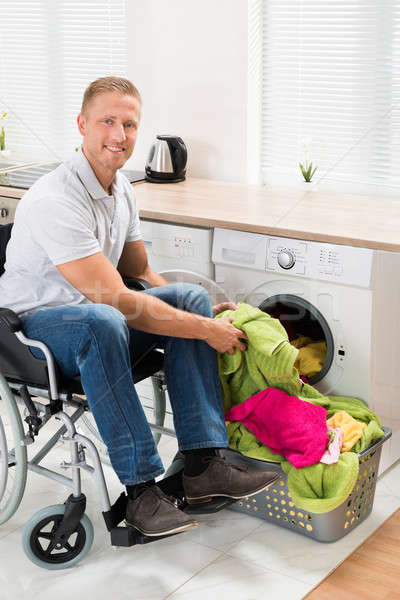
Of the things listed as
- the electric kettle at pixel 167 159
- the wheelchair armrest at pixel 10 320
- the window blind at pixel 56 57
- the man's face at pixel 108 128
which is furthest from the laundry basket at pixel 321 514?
the window blind at pixel 56 57

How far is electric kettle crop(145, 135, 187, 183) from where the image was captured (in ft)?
8.87

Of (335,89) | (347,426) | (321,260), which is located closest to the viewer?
(347,426)

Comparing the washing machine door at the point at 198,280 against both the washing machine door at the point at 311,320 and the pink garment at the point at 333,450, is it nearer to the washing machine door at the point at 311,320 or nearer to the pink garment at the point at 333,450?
the washing machine door at the point at 311,320

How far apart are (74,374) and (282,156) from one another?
4.23 ft

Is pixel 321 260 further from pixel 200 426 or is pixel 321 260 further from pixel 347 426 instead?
pixel 200 426

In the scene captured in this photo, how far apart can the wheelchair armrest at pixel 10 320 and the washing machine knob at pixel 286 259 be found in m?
0.78

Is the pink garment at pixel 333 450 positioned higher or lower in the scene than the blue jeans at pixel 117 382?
lower

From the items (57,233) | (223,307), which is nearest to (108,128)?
(57,233)

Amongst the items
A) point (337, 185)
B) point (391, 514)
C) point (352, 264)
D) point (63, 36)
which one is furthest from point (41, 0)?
point (391, 514)

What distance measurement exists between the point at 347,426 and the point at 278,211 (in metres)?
0.69

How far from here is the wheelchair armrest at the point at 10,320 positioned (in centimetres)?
168

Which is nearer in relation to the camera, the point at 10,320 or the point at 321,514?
the point at 10,320

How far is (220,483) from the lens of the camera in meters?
1.80

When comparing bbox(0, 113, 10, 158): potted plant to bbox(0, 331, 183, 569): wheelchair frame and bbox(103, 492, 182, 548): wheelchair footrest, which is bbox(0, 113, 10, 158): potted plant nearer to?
bbox(0, 331, 183, 569): wheelchair frame
